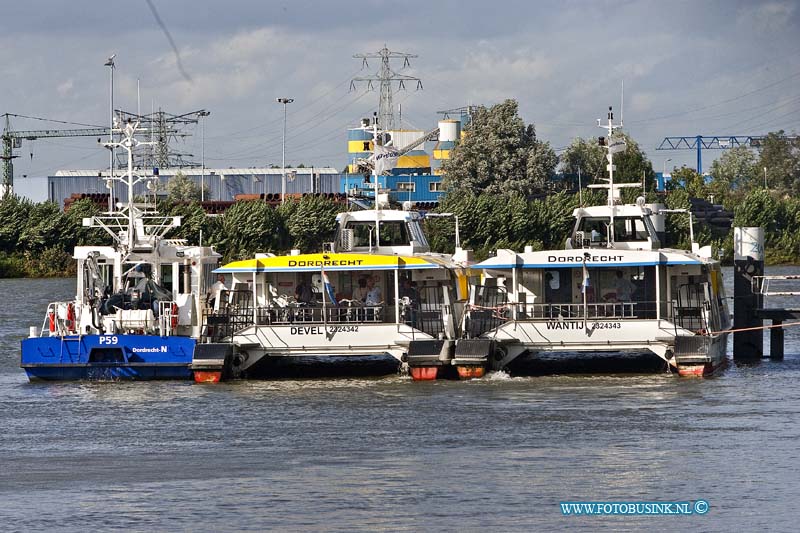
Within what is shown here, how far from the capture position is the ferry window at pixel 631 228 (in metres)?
40.8

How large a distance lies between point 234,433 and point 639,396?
9381 mm

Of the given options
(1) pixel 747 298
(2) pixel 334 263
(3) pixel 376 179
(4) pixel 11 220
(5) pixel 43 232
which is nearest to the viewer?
(2) pixel 334 263

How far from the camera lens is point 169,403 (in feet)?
109

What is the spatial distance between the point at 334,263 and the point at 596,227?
8.57 metres

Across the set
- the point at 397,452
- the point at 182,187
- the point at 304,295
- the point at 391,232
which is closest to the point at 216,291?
the point at 304,295

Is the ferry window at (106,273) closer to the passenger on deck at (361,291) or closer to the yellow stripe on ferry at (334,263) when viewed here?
the yellow stripe on ferry at (334,263)

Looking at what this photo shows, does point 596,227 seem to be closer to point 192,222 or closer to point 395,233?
point 395,233

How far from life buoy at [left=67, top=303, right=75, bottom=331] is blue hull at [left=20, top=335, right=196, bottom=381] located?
0.64 meters

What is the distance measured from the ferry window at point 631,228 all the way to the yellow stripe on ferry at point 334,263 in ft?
21.9

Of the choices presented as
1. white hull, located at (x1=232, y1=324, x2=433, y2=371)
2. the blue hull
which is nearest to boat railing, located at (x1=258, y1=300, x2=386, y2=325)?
white hull, located at (x1=232, y1=324, x2=433, y2=371)

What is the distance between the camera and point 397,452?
86.7 feet

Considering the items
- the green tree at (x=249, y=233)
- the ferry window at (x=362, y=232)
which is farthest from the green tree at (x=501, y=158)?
the ferry window at (x=362, y=232)

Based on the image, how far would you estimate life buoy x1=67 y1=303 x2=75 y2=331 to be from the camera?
37.1 meters

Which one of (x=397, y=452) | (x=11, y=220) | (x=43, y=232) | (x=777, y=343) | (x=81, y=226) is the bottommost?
(x=397, y=452)
